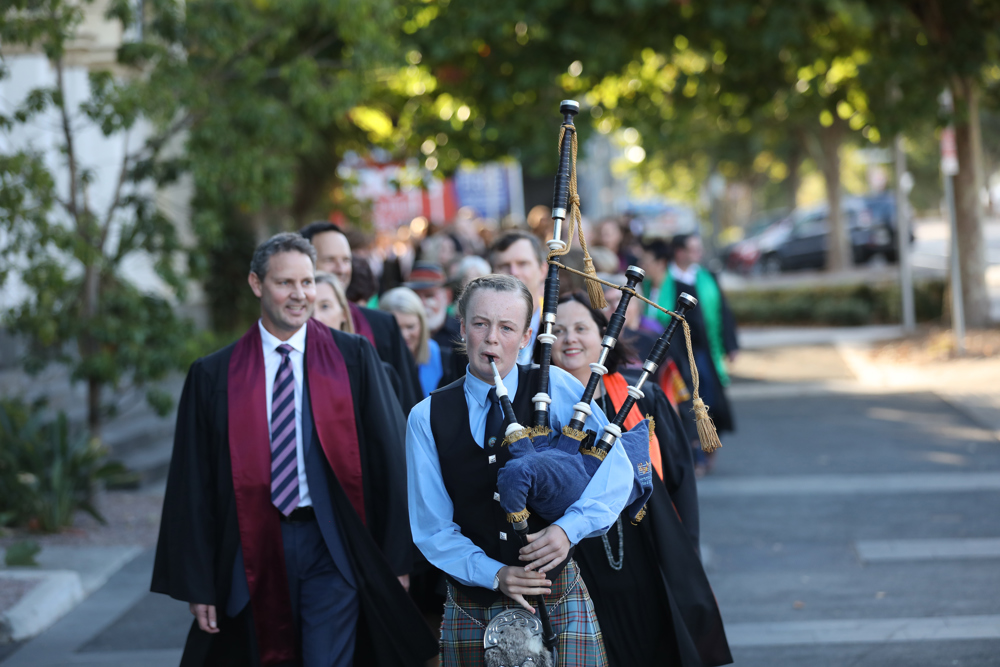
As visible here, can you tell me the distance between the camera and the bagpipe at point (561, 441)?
2.88 meters

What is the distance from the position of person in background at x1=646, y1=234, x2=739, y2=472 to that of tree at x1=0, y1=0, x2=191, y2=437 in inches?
161

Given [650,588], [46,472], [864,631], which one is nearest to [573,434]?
[650,588]

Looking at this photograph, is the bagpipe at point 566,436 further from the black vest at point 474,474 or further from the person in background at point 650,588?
the person in background at point 650,588

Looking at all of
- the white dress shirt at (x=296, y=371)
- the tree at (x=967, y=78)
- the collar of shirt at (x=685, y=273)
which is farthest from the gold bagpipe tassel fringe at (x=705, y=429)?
the tree at (x=967, y=78)

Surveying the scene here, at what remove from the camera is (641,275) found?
3.28 meters

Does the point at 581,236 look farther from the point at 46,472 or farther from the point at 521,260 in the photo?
the point at 46,472

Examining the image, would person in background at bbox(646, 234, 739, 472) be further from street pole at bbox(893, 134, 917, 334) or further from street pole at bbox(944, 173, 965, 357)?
street pole at bbox(893, 134, 917, 334)

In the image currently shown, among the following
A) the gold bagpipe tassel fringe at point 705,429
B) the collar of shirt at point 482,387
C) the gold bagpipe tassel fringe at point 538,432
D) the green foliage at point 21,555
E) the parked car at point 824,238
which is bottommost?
the green foliage at point 21,555

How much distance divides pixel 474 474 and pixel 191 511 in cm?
134

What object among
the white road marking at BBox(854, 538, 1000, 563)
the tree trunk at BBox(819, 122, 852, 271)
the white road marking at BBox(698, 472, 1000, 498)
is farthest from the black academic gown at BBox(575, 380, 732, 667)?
the tree trunk at BBox(819, 122, 852, 271)

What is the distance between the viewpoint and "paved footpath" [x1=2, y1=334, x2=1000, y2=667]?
18.2 ft

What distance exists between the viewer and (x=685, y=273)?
9719mm

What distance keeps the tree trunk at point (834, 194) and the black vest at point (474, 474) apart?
2328cm

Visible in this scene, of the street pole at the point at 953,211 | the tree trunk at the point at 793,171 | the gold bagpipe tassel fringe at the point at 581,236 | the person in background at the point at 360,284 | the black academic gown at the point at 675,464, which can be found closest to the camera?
the gold bagpipe tassel fringe at the point at 581,236
